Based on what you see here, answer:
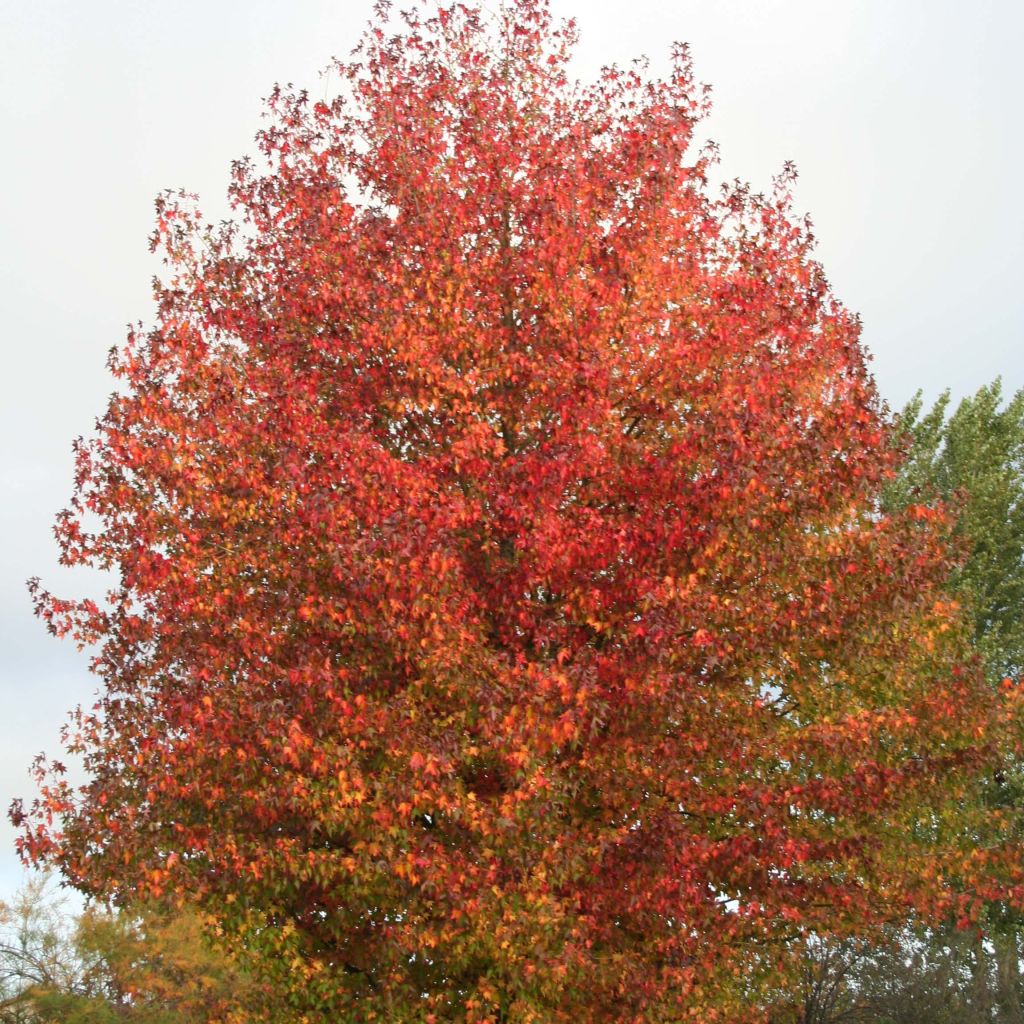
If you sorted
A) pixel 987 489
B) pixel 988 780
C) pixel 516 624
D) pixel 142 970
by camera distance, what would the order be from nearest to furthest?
pixel 516 624
pixel 142 970
pixel 988 780
pixel 987 489

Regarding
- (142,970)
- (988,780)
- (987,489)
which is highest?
(987,489)

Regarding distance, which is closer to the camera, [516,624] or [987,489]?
[516,624]

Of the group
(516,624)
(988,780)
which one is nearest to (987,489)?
(988,780)

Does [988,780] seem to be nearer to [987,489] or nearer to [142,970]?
[987,489]

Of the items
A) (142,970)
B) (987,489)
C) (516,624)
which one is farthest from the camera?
(987,489)

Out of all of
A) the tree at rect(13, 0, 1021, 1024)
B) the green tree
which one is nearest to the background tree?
the green tree

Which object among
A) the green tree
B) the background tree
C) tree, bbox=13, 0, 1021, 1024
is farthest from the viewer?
the green tree

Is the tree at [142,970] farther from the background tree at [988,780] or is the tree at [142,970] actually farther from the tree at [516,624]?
the background tree at [988,780]

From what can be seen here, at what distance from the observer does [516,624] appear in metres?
14.2

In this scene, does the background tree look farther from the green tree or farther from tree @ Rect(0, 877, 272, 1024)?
tree @ Rect(0, 877, 272, 1024)

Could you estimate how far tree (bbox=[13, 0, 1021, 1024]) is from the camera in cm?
1262

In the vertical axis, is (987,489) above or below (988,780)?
above

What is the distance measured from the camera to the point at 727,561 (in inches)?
559

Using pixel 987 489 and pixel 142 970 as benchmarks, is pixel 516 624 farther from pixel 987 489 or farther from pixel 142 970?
pixel 987 489
